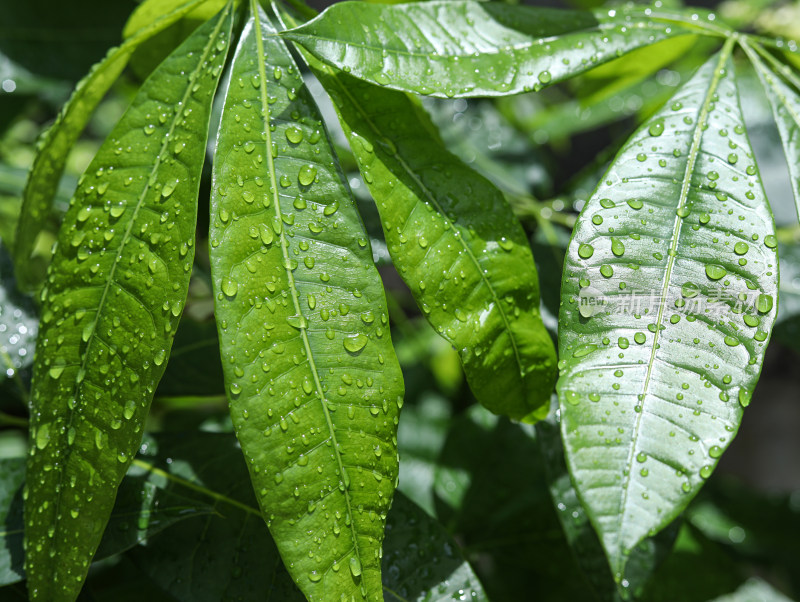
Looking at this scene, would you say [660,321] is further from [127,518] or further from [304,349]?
[127,518]

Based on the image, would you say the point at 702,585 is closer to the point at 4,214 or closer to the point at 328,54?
the point at 328,54

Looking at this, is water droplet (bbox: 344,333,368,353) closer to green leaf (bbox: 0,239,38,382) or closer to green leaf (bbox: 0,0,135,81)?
green leaf (bbox: 0,239,38,382)

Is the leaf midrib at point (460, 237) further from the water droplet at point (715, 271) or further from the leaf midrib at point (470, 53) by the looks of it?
the water droplet at point (715, 271)

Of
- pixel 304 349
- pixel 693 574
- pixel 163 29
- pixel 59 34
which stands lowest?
pixel 693 574

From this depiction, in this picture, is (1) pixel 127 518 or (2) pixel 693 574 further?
(2) pixel 693 574

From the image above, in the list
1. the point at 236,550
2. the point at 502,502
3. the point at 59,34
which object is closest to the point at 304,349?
the point at 236,550

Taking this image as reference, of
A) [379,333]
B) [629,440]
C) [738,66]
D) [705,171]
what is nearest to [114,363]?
[379,333]
